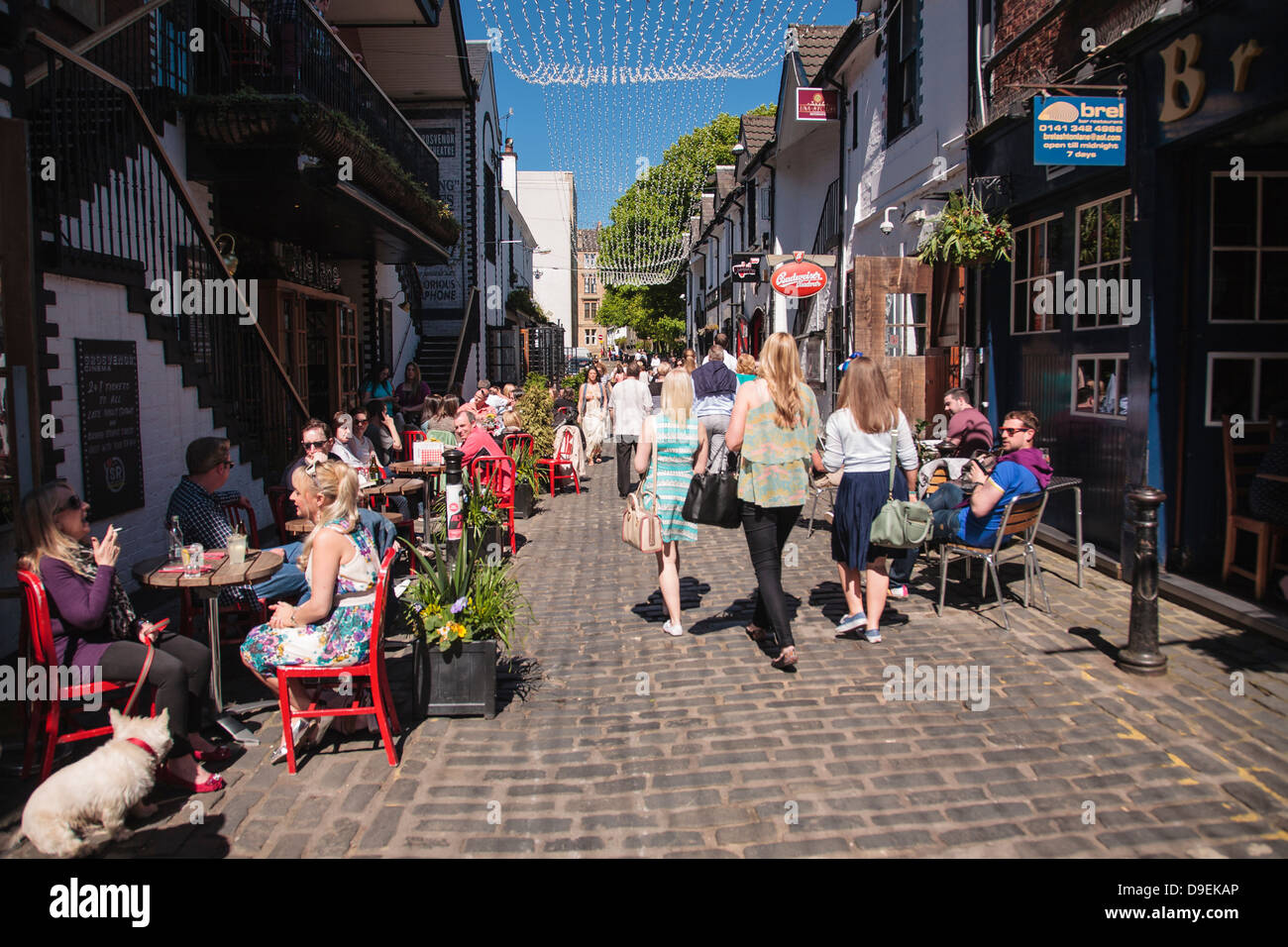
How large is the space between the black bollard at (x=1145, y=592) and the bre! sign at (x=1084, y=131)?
3344 millimetres

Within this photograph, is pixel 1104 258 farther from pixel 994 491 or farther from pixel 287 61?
pixel 287 61

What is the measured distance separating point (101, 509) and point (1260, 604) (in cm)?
822

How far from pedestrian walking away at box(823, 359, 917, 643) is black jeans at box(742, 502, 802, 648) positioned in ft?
1.51

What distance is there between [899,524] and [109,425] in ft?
18.9

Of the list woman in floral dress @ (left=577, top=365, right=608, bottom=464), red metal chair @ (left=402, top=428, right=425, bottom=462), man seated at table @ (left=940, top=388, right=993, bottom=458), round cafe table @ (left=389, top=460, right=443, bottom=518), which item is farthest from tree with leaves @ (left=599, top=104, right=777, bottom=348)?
man seated at table @ (left=940, top=388, right=993, bottom=458)

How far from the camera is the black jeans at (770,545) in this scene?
5492 millimetres

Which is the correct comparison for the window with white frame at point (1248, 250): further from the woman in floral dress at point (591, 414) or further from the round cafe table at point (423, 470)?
the woman in floral dress at point (591, 414)

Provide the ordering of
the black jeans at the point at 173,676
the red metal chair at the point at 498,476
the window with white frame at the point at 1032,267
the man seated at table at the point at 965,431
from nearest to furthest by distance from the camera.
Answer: the black jeans at the point at 173,676, the man seated at table at the point at 965,431, the window with white frame at the point at 1032,267, the red metal chair at the point at 498,476

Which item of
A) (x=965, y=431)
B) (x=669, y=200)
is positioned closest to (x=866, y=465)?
(x=965, y=431)

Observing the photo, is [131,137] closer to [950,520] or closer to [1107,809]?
[950,520]

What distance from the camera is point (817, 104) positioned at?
16891mm

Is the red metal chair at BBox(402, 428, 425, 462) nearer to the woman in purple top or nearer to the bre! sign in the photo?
the woman in purple top

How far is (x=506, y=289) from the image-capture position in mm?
30797

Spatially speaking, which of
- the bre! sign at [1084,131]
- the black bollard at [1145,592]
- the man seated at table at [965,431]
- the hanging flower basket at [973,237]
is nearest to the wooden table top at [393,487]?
the man seated at table at [965,431]
